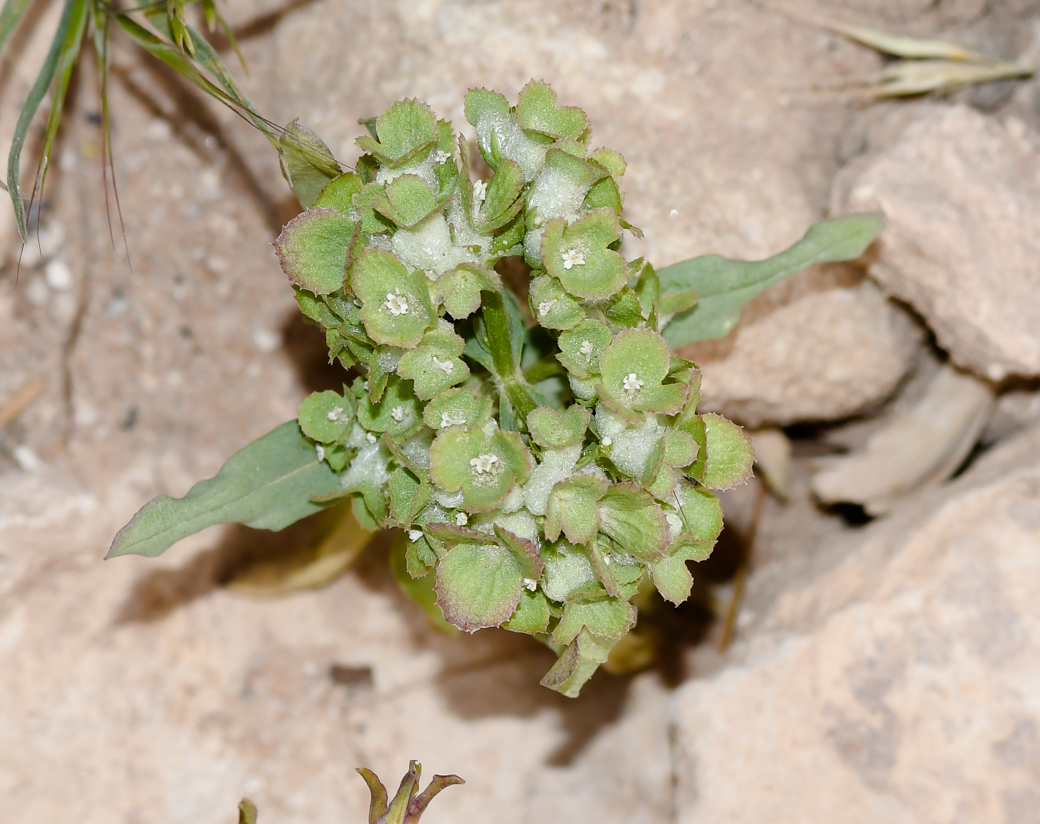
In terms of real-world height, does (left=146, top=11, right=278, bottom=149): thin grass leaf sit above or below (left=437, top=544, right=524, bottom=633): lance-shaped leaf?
above

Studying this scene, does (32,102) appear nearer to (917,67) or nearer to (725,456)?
(725,456)

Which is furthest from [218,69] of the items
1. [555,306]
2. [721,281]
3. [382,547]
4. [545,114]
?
[382,547]

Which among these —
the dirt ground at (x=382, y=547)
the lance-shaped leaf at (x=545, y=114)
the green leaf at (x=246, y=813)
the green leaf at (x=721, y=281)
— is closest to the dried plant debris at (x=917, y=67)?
the dirt ground at (x=382, y=547)

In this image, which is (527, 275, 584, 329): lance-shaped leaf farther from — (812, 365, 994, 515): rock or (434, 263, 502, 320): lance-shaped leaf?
(812, 365, 994, 515): rock

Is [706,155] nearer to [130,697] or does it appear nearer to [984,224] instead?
[984,224]

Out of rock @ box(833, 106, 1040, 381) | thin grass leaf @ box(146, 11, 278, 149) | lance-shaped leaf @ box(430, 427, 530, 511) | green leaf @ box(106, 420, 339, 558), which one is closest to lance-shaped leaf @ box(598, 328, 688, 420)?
lance-shaped leaf @ box(430, 427, 530, 511)

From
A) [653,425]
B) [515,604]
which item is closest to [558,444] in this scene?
[653,425]
